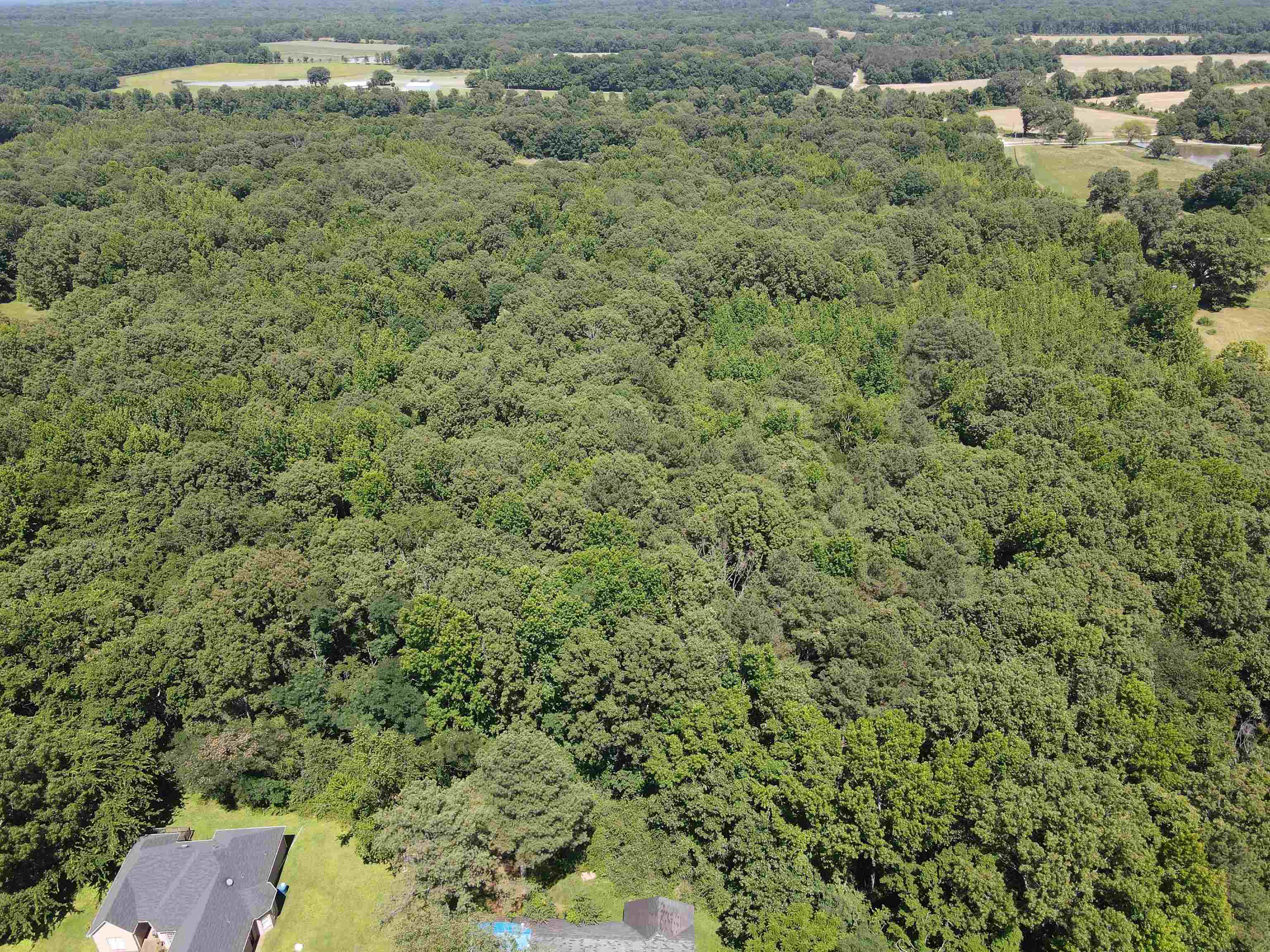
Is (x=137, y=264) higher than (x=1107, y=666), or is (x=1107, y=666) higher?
(x=137, y=264)

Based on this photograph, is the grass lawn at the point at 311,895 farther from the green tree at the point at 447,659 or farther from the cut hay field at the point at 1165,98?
the cut hay field at the point at 1165,98

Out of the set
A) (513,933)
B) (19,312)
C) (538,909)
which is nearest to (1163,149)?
(538,909)

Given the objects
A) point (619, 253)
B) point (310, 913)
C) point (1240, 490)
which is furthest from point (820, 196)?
point (310, 913)

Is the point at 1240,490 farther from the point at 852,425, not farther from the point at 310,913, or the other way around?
the point at 310,913

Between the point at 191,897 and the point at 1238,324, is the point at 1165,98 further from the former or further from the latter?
the point at 191,897

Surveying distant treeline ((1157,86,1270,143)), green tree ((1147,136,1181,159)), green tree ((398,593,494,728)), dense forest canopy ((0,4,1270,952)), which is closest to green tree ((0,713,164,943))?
dense forest canopy ((0,4,1270,952))

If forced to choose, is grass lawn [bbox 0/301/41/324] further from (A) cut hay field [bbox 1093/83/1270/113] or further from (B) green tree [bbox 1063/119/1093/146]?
(A) cut hay field [bbox 1093/83/1270/113]
